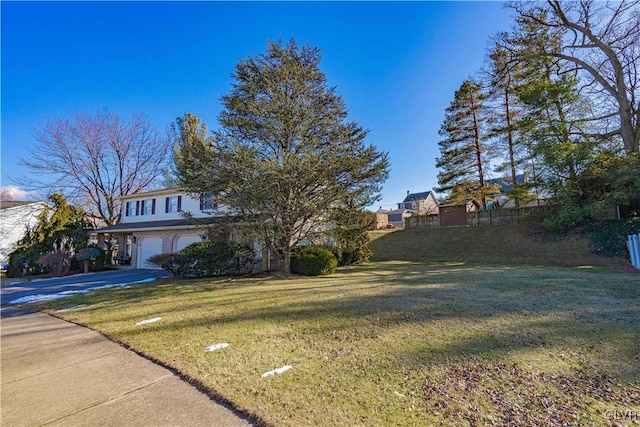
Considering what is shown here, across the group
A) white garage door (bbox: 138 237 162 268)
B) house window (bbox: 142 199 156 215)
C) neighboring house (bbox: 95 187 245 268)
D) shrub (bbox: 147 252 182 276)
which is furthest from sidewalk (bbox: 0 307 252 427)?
house window (bbox: 142 199 156 215)

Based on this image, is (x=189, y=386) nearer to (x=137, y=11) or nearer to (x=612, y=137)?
(x=137, y=11)

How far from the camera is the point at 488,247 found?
18703 mm

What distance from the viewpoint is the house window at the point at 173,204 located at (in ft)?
61.8

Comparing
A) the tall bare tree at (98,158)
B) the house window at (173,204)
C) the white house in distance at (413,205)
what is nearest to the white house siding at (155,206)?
the house window at (173,204)

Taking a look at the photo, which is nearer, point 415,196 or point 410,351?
point 410,351

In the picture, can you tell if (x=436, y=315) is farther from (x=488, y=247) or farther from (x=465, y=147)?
(x=465, y=147)

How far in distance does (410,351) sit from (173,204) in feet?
62.4

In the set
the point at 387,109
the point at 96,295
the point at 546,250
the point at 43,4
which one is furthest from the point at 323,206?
the point at 546,250

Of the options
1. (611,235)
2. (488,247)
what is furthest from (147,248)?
(611,235)

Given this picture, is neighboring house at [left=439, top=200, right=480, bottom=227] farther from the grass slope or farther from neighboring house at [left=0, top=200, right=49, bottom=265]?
neighboring house at [left=0, top=200, right=49, bottom=265]

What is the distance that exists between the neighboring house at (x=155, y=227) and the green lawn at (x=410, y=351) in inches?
424

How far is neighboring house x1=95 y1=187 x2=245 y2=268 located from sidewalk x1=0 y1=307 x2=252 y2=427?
481 inches

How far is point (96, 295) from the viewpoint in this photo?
353 inches

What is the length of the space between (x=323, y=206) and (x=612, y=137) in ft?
59.6
